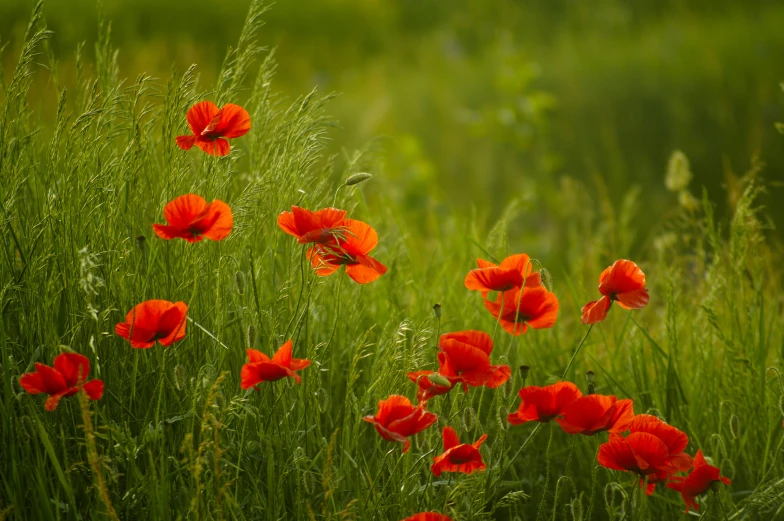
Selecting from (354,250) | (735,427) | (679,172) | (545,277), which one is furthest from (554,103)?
(354,250)

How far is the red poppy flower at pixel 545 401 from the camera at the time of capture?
3.87ft

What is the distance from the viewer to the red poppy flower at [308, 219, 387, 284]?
1234 millimetres

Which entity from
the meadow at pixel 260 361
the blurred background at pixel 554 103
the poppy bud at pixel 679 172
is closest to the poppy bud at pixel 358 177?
the meadow at pixel 260 361

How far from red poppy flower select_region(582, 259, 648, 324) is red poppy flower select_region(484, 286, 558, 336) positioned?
0.06 meters

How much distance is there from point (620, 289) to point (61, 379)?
2.69 feet

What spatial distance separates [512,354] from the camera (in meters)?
1.79

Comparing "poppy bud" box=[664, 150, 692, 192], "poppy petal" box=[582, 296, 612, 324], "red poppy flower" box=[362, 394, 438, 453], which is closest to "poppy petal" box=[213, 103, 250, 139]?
"red poppy flower" box=[362, 394, 438, 453]

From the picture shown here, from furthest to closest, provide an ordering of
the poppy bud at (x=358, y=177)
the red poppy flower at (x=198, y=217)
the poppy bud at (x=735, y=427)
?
the poppy bud at (x=735, y=427) → the poppy bud at (x=358, y=177) → the red poppy flower at (x=198, y=217)

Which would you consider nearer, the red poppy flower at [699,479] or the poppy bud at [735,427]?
the red poppy flower at [699,479]

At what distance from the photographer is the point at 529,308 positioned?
4.30ft

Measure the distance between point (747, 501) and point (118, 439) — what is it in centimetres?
98

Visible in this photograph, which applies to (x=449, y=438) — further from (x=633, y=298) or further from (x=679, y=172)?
(x=679, y=172)

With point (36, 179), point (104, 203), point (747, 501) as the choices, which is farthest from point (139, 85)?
point (747, 501)

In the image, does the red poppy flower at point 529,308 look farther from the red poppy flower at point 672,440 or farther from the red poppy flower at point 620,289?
the red poppy flower at point 672,440
